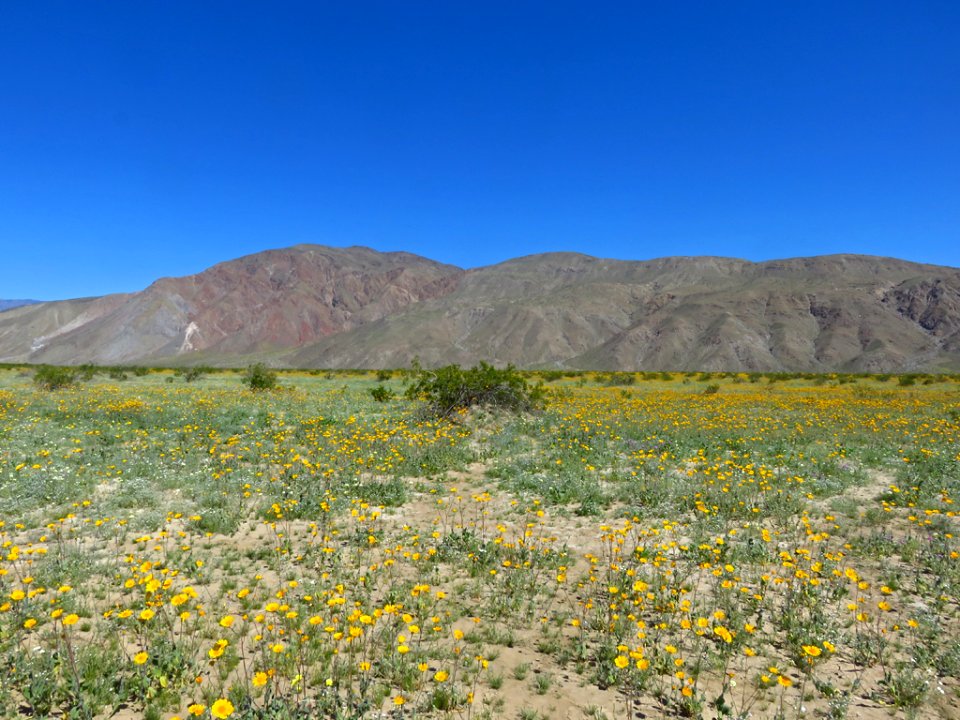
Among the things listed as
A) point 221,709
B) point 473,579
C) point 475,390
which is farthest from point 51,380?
point 221,709

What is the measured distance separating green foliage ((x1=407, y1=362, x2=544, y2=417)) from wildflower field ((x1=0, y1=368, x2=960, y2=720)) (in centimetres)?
517

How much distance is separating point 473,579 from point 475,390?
1260cm

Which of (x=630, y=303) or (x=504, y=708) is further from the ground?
(x=630, y=303)

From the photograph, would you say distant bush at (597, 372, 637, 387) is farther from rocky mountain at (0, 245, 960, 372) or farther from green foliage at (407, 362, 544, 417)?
rocky mountain at (0, 245, 960, 372)

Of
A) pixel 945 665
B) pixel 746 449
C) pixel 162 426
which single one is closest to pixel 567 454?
pixel 746 449

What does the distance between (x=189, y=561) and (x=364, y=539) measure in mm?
2172

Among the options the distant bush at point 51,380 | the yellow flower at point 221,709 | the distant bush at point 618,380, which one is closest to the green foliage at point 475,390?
the yellow flower at point 221,709

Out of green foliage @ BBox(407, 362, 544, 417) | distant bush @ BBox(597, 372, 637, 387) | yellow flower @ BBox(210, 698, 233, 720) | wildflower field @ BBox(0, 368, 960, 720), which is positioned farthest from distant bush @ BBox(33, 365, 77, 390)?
distant bush @ BBox(597, 372, 637, 387)

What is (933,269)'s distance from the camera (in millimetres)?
146125

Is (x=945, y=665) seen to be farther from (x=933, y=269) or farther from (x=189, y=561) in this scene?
(x=933, y=269)

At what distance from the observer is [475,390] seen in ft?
61.8

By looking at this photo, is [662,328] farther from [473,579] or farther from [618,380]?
[473,579]

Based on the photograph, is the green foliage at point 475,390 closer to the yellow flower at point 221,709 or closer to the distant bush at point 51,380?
the yellow flower at point 221,709

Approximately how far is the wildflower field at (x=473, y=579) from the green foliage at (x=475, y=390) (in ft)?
17.0
